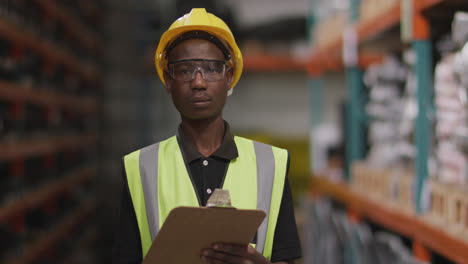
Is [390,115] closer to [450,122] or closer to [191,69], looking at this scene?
[450,122]

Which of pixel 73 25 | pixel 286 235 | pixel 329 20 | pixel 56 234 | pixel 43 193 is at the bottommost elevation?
pixel 56 234

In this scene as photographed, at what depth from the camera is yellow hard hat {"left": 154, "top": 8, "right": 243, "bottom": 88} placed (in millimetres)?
1145

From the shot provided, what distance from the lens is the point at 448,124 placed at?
8.05 ft

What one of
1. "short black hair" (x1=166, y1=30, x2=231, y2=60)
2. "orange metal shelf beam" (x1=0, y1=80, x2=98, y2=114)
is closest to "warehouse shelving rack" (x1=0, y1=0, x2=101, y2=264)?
"orange metal shelf beam" (x1=0, y1=80, x2=98, y2=114)

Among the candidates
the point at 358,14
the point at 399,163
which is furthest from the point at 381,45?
the point at 399,163

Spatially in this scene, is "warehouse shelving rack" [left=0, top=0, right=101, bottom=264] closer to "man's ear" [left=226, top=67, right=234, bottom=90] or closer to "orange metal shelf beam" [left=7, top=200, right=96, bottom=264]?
"orange metal shelf beam" [left=7, top=200, right=96, bottom=264]

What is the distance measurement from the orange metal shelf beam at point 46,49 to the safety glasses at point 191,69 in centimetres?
263

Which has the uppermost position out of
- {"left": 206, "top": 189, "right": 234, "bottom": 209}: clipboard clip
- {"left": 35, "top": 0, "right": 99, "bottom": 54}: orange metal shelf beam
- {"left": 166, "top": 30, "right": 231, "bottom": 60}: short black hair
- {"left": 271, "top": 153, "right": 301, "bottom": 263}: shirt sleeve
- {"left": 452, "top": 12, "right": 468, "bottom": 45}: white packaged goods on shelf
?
{"left": 35, "top": 0, "right": 99, "bottom": 54}: orange metal shelf beam

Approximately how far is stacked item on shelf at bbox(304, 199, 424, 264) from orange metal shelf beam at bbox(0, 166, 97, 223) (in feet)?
7.72

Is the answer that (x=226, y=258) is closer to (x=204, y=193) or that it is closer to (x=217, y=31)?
(x=204, y=193)

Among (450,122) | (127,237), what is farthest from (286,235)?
(450,122)

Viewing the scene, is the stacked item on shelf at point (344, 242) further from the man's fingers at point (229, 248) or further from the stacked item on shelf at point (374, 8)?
the man's fingers at point (229, 248)

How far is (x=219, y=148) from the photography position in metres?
1.22

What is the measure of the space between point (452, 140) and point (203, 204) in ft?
5.74
